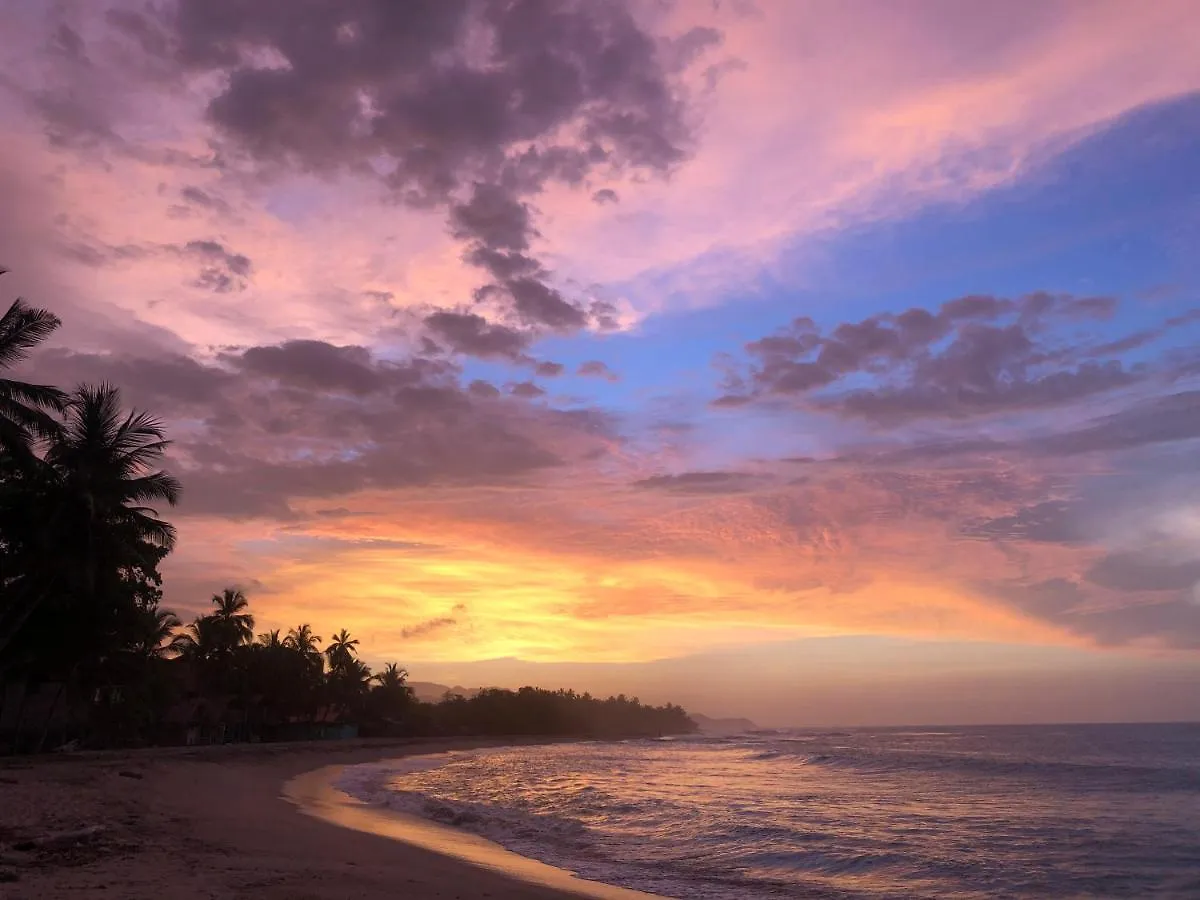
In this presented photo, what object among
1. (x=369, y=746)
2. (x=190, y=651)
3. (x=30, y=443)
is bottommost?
(x=369, y=746)

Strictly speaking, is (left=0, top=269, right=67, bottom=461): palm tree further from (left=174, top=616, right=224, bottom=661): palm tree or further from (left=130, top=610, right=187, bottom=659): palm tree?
(left=174, top=616, right=224, bottom=661): palm tree

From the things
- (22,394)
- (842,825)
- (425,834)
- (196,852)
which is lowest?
(425,834)

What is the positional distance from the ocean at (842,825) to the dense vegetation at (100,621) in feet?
36.8

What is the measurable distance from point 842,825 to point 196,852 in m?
16.4

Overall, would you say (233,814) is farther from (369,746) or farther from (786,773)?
(369,746)

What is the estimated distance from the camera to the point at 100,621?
1150 inches

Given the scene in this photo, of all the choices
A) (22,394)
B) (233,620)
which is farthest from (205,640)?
(22,394)

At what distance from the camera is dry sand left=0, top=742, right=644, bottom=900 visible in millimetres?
10172

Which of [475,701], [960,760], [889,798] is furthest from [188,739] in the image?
[475,701]

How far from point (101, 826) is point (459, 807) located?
1315 centimetres

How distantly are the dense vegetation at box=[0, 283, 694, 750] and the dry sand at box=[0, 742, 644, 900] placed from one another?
17.7ft

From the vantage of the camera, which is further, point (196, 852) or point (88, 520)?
point (88, 520)

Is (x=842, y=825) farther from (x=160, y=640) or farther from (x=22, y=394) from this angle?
(x=160, y=640)

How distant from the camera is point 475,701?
4719 inches
